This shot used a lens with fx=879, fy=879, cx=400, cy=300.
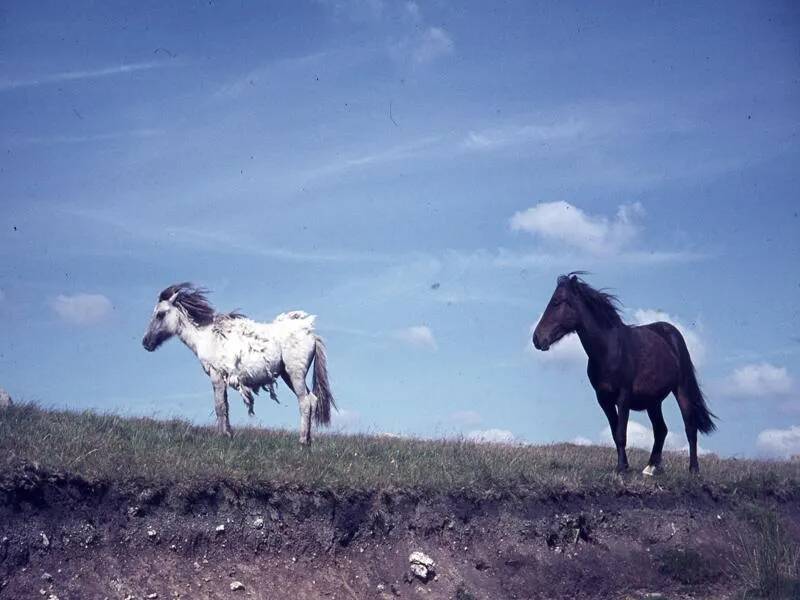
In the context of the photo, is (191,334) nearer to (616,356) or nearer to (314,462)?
(314,462)

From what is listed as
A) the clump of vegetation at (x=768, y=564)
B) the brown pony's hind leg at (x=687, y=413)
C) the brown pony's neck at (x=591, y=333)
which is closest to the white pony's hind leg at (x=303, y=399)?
the brown pony's neck at (x=591, y=333)

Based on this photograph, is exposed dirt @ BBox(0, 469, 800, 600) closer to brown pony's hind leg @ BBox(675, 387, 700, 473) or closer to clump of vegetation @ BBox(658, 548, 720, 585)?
clump of vegetation @ BBox(658, 548, 720, 585)

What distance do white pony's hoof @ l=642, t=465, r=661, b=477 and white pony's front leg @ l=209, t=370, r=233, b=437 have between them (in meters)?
6.89

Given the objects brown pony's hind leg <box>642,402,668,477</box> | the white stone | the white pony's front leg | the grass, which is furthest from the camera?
brown pony's hind leg <box>642,402,668,477</box>

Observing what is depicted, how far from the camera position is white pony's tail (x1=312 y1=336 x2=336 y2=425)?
14.4m

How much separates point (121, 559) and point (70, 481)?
3.38 feet

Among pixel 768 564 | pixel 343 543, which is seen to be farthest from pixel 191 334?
pixel 768 564

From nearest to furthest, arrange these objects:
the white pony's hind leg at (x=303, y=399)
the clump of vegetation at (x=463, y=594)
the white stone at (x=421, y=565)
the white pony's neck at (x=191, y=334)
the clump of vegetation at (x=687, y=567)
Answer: the clump of vegetation at (x=463, y=594)
the white stone at (x=421, y=565)
the clump of vegetation at (x=687, y=567)
the white pony's hind leg at (x=303, y=399)
the white pony's neck at (x=191, y=334)

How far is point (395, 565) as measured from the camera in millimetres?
10992

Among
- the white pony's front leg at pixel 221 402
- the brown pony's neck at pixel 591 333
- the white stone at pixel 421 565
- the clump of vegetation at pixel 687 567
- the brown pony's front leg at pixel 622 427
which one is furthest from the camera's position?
the brown pony's neck at pixel 591 333

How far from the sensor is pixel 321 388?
47.4ft

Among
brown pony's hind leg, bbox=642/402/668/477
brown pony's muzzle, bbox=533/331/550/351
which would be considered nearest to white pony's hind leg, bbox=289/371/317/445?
brown pony's muzzle, bbox=533/331/550/351

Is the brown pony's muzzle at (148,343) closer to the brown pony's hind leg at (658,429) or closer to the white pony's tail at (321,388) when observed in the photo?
the white pony's tail at (321,388)

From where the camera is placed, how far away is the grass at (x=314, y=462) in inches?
406
